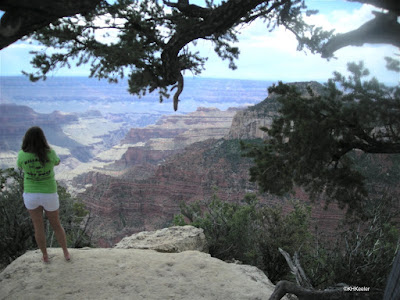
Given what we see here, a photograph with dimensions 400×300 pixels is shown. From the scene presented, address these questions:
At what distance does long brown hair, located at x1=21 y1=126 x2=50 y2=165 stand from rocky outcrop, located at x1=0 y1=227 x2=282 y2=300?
4.65ft

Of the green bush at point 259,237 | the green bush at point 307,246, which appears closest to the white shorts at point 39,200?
the green bush at point 307,246

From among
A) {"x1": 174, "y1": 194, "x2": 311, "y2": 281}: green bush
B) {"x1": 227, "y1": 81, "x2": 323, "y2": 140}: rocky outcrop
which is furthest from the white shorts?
{"x1": 227, "y1": 81, "x2": 323, "y2": 140}: rocky outcrop

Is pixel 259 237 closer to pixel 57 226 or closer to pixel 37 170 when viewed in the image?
pixel 57 226

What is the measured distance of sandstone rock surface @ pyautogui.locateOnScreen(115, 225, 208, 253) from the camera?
6.46 metres

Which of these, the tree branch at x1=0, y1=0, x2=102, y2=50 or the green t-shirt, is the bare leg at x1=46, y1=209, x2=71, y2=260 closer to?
the green t-shirt

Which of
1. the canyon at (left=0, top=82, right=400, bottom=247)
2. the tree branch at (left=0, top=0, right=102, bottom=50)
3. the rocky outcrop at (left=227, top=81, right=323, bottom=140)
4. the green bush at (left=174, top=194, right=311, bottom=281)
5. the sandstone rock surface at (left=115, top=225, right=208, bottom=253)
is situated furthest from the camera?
the rocky outcrop at (left=227, top=81, right=323, bottom=140)

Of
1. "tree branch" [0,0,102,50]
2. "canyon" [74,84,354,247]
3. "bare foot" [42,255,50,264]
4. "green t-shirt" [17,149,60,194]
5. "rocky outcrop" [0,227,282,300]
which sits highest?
"tree branch" [0,0,102,50]

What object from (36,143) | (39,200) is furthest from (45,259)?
(36,143)

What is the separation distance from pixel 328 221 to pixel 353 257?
2141 cm

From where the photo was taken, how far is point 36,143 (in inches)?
158

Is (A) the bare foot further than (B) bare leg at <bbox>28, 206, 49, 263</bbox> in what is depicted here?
Yes

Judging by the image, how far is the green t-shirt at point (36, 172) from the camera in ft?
13.1

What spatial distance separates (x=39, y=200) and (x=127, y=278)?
4.58ft

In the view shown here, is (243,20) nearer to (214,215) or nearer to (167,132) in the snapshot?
(214,215)
